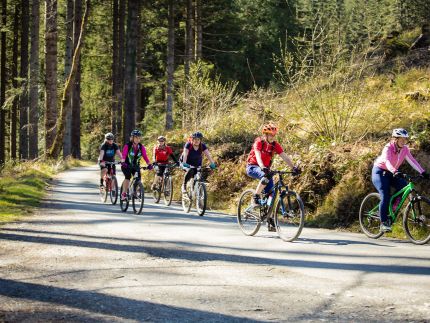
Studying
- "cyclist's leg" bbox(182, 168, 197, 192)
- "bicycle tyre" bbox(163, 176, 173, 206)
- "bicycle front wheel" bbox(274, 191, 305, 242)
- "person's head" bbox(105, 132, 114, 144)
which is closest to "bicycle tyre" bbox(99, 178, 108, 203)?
"person's head" bbox(105, 132, 114, 144)

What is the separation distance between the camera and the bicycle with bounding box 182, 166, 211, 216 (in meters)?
14.9

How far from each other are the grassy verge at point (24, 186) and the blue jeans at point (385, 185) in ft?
25.8

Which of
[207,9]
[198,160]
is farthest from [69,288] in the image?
[207,9]

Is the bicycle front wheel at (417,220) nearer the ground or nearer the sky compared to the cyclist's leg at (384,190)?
nearer the ground

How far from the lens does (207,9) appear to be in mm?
39031

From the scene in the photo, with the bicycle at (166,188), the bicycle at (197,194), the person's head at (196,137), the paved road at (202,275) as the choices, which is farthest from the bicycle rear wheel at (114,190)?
the paved road at (202,275)

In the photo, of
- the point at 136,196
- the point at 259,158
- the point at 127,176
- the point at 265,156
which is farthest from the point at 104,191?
the point at 259,158

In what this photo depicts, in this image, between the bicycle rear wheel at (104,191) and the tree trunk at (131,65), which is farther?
the tree trunk at (131,65)

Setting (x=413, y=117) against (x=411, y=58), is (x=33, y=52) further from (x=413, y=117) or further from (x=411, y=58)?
(x=413, y=117)

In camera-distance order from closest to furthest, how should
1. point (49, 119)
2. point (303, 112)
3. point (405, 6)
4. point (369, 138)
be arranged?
1. point (369, 138)
2. point (303, 112)
3. point (49, 119)
4. point (405, 6)

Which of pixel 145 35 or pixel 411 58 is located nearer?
pixel 411 58

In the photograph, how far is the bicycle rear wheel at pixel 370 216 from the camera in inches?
444

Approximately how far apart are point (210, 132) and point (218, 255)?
1291cm

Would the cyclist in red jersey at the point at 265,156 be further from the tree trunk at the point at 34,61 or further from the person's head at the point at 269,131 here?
the tree trunk at the point at 34,61
